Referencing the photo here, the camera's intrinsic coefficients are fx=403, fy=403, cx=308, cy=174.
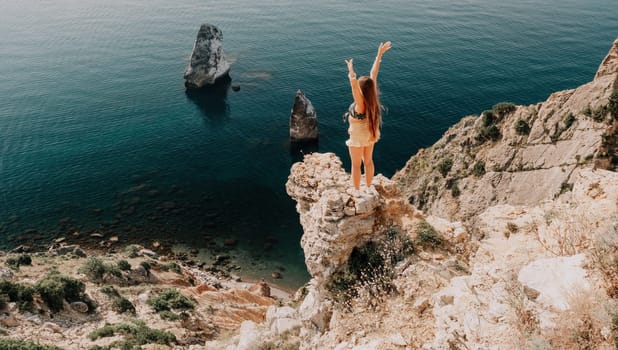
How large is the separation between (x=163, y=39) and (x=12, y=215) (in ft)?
214

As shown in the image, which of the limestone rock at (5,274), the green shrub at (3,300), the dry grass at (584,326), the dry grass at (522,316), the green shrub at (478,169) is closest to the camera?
the dry grass at (584,326)

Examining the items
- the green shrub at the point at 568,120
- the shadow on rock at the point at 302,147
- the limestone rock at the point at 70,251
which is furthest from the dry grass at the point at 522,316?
the shadow on rock at the point at 302,147

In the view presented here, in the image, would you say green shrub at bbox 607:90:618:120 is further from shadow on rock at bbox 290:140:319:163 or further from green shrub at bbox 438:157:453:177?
shadow on rock at bbox 290:140:319:163

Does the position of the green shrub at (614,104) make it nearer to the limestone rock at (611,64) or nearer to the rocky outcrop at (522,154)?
the rocky outcrop at (522,154)

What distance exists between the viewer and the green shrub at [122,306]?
80.0ft

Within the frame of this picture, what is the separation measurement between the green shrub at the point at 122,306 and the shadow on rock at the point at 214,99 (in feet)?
156

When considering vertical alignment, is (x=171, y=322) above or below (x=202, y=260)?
above

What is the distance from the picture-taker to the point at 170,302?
26203mm

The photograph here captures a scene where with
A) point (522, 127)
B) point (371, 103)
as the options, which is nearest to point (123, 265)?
point (371, 103)

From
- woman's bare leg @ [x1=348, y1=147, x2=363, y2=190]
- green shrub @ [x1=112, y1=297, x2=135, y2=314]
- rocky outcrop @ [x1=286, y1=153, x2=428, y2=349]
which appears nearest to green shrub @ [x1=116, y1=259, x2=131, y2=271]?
green shrub @ [x1=112, y1=297, x2=135, y2=314]

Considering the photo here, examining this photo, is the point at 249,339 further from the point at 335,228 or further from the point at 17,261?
the point at 17,261

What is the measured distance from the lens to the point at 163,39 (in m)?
101

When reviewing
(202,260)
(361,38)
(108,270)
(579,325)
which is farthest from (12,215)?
(361,38)

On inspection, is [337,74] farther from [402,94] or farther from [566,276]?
[566,276]
